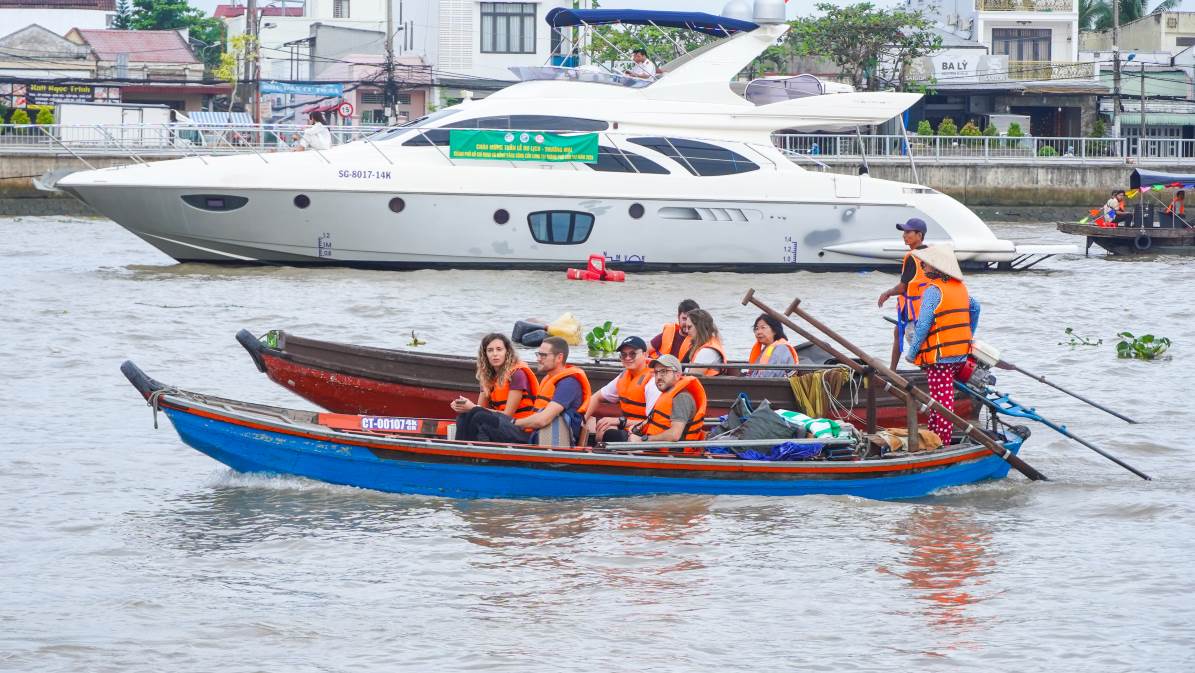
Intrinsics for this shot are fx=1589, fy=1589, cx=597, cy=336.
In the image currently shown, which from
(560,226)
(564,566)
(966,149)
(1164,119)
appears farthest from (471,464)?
(1164,119)

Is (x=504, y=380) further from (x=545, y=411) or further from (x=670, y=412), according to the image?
(x=670, y=412)

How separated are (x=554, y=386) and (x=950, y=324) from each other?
315 cm

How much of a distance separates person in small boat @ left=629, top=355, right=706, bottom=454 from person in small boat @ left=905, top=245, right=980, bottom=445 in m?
2.01

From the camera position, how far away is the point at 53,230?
113 ft

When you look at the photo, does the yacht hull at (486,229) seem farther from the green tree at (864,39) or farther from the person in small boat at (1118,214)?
the green tree at (864,39)

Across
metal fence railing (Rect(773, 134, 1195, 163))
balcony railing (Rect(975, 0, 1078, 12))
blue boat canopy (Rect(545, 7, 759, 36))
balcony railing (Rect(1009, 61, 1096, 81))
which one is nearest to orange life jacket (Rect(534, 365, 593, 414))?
blue boat canopy (Rect(545, 7, 759, 36))

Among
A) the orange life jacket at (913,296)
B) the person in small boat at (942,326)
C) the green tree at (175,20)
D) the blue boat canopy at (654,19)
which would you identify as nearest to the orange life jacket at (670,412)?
the person in small boat at (942,326)

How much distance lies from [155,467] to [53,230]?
78.8 ft

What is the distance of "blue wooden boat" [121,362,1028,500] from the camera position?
10.6m

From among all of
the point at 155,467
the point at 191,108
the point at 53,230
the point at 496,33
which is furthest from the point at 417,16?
the point at 155,467

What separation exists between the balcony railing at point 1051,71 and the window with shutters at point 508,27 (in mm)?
16998

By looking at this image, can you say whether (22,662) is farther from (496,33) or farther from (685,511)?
(496,33)

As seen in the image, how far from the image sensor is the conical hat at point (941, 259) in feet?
38.8

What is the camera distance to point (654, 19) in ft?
83.4
